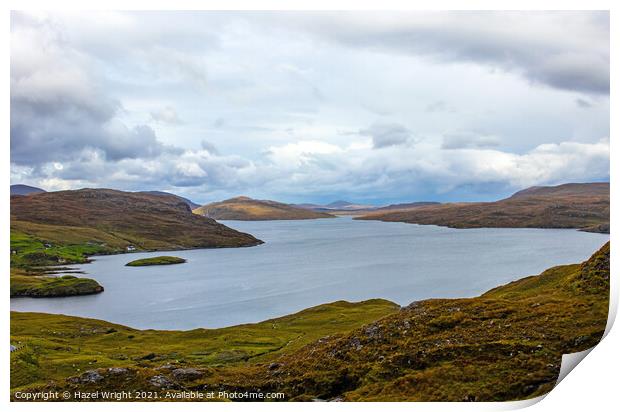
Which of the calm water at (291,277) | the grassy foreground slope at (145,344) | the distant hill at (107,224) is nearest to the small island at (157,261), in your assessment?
the calm water at (291,277)

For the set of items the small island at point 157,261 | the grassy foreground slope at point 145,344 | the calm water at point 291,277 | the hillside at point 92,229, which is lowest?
the grassy foreground slope at point 145,344

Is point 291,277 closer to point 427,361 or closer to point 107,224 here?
point 427,361

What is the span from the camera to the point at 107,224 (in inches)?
7111

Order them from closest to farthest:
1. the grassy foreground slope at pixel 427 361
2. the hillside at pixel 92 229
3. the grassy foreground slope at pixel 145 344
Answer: the grassy foreground slope at pixel 427 361
the grassy foreground slope at pixel 145 344
the hillside at pixel 92 229

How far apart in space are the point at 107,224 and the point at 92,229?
747 inches

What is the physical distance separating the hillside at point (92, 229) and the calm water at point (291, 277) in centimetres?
1003

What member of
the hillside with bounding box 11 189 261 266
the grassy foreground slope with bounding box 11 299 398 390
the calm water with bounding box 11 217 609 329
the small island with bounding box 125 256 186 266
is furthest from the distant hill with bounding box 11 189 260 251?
the grassy foreground slope with bounding box 11 299 398 390

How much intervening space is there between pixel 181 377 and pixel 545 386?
17934mm

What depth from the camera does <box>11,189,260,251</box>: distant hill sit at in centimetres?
14938

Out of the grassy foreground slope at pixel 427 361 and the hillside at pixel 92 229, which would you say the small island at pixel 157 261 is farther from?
the grassy foreground slope at pixel 427 361

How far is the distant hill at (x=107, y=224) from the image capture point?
14938cm

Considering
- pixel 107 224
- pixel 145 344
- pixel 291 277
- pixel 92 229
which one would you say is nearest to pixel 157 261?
pixel 92 229

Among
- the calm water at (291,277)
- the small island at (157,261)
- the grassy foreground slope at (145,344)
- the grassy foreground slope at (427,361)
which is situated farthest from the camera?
the small island at (157,261)
